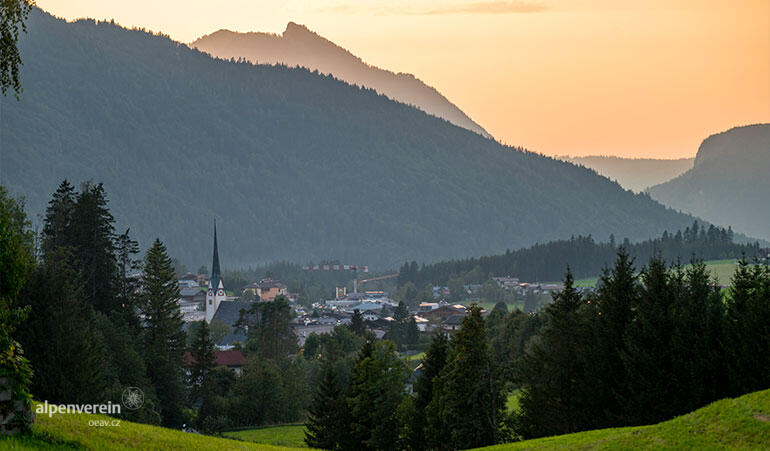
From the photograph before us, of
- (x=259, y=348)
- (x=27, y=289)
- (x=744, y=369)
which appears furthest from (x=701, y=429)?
(x=259, y=348)

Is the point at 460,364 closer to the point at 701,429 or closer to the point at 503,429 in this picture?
the point at 503,429

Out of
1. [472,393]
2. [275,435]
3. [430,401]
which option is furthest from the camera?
[275,435]

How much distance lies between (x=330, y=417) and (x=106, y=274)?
27.8 m

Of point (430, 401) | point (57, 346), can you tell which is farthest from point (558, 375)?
point (57, 346)

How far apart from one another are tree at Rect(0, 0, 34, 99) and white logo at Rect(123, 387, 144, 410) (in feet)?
114

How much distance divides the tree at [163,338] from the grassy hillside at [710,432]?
44.8 m

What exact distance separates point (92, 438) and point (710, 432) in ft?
57.7

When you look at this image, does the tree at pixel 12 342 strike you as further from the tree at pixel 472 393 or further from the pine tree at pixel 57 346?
the tree at pixel 472 393

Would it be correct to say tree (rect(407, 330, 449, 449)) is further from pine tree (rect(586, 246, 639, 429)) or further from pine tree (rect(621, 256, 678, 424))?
pine tree (rect(621, 256, 678, 424))

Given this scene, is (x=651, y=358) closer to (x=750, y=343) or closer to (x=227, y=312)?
(x=750, y=343)

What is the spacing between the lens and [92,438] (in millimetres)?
21484

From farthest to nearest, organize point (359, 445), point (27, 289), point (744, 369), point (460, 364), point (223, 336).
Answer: point (223, 336), point (359, 445), point (27, 289), point (460, 364), point (744, 369)

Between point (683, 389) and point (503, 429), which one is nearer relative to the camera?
point (683, 389)

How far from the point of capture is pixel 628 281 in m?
44.1
